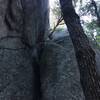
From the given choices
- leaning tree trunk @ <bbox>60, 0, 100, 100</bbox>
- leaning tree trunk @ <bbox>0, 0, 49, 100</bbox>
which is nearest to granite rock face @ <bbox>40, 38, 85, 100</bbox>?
leaning tree trunk @ <bbox>0, 0, 49, 100</bbox>

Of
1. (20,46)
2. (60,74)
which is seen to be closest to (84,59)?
(60,74)

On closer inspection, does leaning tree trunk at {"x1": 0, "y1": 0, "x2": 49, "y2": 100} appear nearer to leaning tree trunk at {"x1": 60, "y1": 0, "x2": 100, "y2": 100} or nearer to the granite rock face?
the granite rock face

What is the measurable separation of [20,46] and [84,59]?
9.99 feet

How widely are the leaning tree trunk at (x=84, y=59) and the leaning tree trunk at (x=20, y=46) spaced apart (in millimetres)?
2336

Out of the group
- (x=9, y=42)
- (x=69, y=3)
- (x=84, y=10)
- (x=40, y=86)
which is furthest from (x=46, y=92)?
(x=84, y=10)

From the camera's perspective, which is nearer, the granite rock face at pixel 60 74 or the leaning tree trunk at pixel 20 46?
the granite rock face at pixel 60 74

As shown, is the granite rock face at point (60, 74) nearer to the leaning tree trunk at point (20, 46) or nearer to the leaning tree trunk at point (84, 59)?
the leaning tree trunk at point (20, 46)

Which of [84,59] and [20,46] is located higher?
[20,46]

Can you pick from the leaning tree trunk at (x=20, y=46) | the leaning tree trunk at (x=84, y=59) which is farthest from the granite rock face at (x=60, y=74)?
the leaning tree trunk at (x=84, y=59)

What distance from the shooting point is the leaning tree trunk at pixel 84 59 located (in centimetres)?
383

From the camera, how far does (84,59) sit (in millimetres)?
4023

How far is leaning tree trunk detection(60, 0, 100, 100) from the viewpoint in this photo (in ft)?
12.6

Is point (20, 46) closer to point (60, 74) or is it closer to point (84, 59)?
point (60, 74)

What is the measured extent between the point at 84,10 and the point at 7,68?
9.76 feet
